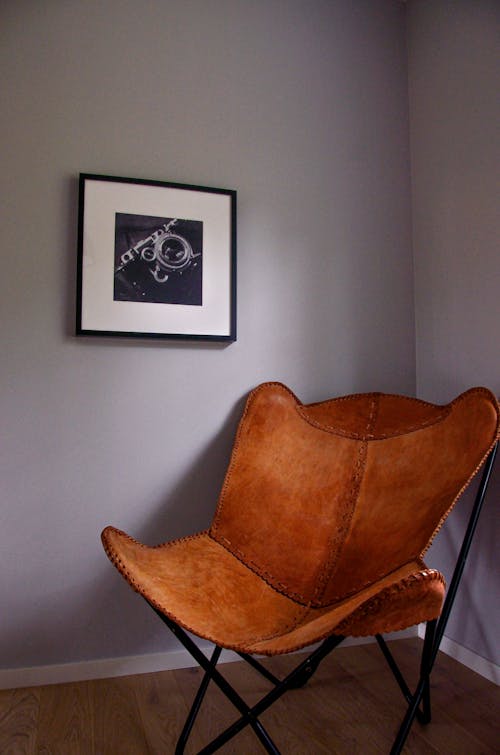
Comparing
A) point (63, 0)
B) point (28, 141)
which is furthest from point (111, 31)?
point (28, 141)

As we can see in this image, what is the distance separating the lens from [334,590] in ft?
5.14

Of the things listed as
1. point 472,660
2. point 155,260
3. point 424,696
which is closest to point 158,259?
point 155,260

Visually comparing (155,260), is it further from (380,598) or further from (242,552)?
(380,598)

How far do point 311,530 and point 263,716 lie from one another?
0.54 metres

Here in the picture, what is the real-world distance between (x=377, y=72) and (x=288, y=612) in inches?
83.9

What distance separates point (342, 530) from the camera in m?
1.66

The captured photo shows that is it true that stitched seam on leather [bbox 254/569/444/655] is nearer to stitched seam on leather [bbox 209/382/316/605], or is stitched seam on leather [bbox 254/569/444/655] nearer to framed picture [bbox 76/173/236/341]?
stitched seam on leather [bbox 209/382/316/605]

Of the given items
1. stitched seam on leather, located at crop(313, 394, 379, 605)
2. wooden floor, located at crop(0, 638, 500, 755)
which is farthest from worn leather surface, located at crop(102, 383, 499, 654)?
wooden floor, located at crop(0, 638, 500, 755)

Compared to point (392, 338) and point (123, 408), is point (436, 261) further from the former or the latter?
point (123, 408)

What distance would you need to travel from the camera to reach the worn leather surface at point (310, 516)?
138cm

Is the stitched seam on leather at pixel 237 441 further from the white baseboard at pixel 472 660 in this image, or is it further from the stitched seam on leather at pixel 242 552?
the white baseboard at pixel 472 660

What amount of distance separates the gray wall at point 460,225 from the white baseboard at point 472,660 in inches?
0.9

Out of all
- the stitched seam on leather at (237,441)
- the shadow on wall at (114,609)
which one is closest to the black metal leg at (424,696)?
the stitched seam on leather at (237,441)

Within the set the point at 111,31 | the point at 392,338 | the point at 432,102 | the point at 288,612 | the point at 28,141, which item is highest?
the point at 111,31
